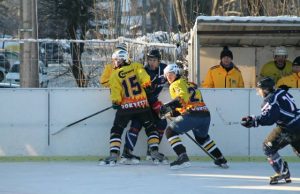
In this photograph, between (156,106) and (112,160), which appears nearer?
(112,160)

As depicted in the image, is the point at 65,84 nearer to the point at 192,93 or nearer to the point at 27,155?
the point at 27,155

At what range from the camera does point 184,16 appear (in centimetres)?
1638

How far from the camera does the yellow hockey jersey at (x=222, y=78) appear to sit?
8703mm

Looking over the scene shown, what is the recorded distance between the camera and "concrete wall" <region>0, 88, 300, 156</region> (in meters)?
8.19

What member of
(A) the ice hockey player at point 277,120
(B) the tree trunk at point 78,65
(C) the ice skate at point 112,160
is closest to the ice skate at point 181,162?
(C) the ice skate at point 112,160

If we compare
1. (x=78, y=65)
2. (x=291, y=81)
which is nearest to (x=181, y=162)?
(x=291, y=81)

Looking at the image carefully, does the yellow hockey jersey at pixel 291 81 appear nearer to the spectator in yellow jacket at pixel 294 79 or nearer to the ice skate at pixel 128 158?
the spectator in yellow jacket at pixel 294 79

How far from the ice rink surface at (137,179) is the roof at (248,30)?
1.89m

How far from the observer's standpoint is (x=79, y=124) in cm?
820

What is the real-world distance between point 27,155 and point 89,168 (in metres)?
1.07

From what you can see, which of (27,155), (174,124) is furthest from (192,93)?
(27,155)

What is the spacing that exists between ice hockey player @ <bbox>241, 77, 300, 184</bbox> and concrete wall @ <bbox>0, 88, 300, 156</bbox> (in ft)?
5.76

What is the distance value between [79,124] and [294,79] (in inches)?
117

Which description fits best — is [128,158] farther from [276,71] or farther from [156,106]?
[276,71]
